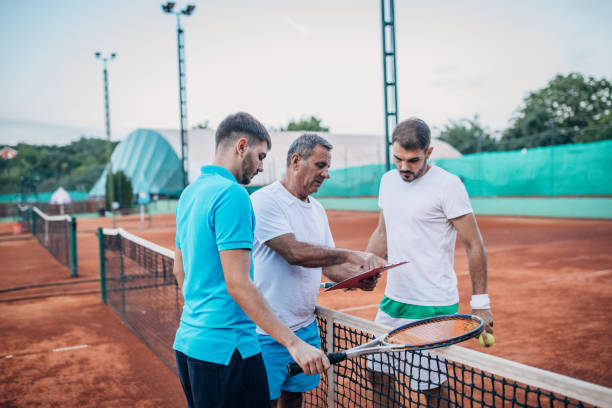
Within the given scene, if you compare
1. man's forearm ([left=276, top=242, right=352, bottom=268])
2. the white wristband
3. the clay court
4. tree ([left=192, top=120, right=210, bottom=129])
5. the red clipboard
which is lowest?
the clay court

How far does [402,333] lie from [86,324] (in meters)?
5.40

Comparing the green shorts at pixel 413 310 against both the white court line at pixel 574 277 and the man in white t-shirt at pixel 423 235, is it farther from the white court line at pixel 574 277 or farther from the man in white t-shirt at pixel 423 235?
the white court line at pixel 574 277

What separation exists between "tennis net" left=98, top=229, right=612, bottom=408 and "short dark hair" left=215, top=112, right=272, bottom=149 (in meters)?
1.00

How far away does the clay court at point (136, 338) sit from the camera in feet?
13.3

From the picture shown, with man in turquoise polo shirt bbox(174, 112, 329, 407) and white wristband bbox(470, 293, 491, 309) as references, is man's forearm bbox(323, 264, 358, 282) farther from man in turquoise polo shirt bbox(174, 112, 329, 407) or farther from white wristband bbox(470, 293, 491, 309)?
man in turquoise polo shirt bbox(174, 112, 329, 407)

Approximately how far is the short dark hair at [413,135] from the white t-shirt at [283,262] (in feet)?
2.31

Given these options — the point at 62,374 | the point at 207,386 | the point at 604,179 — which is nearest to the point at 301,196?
the point at 207,386

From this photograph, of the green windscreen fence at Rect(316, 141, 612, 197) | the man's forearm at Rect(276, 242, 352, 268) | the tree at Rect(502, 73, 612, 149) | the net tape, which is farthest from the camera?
the tree at Rect(502, 73, 612, 149)

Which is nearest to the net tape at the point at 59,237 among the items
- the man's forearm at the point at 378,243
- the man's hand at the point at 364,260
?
the man's forearm at the point at 378,243

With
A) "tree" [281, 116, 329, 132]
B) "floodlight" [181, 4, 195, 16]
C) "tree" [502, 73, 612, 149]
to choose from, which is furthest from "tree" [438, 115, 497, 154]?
"floodlight" [181, 4, 195, 16]

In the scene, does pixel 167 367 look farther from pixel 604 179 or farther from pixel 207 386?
pixel 604 179

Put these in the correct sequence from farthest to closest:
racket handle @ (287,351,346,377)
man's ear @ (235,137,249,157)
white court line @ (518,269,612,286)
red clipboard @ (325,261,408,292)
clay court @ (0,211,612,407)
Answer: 1. white court line @ (518,269,612,286)
2. clay court @ (0,211,612,407)
3. red clipboard @ (325,261,408,292)
4. man's ear @ (235,137,249,157)
5. racket handle @ (287,351,346,377)

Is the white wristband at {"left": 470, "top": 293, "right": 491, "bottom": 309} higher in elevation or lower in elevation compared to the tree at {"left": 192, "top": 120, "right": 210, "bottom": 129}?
lower

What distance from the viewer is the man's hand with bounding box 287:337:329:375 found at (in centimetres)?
159
